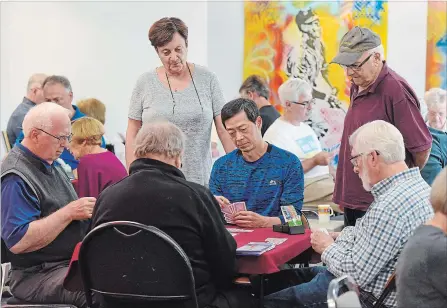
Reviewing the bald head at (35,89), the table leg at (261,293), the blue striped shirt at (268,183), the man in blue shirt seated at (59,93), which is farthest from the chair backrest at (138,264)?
the bald head at (35,89)

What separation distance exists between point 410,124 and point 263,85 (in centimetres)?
315

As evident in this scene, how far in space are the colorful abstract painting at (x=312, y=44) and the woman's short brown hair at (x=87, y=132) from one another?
401cm

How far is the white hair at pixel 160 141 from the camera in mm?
3160

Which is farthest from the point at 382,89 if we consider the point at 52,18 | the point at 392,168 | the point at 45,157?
the point at 52,18

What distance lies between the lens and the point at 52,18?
764cm

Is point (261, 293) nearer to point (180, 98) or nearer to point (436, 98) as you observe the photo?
point (180, 98)

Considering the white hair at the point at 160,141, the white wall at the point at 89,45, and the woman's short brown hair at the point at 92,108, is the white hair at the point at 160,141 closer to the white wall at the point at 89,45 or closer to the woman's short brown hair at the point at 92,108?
the woman's short brown hair at the point at 92,108

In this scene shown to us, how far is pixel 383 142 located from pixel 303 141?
2727 mm

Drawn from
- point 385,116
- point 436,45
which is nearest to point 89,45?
point 436,45

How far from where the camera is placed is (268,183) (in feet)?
Answer: 13.3

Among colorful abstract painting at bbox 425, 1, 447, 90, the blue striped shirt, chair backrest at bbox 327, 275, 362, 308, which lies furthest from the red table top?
colorful abstract painting at bbox 425, 1, 447, 90

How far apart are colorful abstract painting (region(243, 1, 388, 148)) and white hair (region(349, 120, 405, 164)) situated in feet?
16.4

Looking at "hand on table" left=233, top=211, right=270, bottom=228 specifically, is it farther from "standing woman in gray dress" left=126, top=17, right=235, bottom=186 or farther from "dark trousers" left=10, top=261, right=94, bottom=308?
"dark trousers" left=10, top=261, right=94, bottom=308

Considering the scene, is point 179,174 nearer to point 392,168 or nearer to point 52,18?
point 392,168
